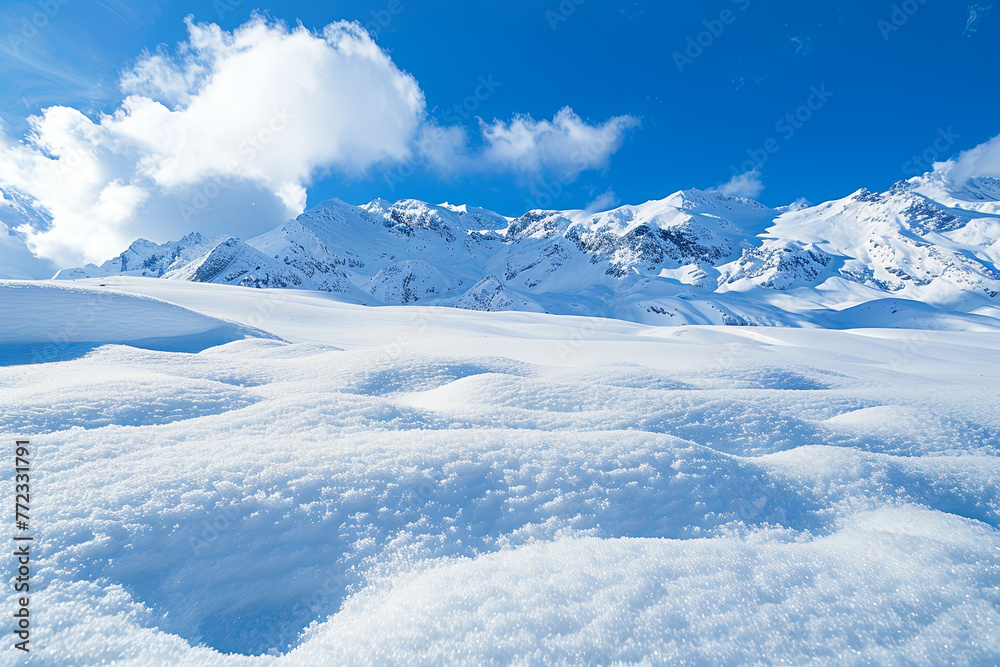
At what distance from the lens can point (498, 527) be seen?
1919 millimetres

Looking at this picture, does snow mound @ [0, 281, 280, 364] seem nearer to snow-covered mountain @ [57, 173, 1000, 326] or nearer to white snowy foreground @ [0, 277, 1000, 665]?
white snowy foreground @ [0, 277, 1000, 665]

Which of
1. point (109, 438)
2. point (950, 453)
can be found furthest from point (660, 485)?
point (109, 438)

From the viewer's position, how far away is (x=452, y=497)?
2023mm

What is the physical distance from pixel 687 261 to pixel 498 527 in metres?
162

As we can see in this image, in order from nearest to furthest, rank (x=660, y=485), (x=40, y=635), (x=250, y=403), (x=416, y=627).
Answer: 1. (x=40, y=635)
2. (x=416, y=627)
3. (x=660, y=485)
4. (x=250, y=403)

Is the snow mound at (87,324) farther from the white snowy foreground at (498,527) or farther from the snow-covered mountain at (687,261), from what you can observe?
the snow-covered mountain at (687,261)

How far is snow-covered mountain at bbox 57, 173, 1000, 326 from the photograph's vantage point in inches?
3868

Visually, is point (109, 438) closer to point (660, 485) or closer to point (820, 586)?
point (660, 485)

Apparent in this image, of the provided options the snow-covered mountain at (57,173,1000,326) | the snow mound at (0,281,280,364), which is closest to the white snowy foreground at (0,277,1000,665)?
the snow mound at (0,281,280,364)

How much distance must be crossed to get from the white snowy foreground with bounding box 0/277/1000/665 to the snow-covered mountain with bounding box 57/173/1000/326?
282 feet

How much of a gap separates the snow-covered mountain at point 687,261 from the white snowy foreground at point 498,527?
282 ft

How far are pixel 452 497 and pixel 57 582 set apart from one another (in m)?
1.37

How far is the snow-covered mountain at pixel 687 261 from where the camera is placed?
9825cm

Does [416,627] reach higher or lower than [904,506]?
lower
